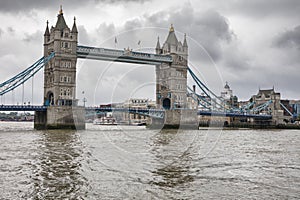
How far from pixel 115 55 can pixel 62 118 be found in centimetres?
1261

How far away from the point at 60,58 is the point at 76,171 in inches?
1515

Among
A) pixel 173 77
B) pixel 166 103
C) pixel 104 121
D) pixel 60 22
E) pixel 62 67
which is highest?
pixel 60 22

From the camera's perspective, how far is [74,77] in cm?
5128

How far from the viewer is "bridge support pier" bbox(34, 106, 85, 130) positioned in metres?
45.8

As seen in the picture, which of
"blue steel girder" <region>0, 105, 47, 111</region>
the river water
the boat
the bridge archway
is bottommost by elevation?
the river water

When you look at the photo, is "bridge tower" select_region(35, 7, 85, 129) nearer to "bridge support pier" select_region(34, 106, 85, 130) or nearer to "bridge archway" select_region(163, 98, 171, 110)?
"bridge support pier" select_region(34, 106, 85, 130)

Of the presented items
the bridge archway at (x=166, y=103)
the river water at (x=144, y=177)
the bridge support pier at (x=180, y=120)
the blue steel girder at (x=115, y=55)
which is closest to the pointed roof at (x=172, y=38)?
the blue steel girder at (x=115, y=55)

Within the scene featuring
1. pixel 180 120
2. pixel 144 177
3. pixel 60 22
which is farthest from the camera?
pixel 180 120

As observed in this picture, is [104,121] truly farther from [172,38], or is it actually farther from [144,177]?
[144,177]

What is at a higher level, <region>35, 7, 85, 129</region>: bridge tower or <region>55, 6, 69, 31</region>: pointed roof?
<region>55, 6, 69, 31</region>: pointed roof

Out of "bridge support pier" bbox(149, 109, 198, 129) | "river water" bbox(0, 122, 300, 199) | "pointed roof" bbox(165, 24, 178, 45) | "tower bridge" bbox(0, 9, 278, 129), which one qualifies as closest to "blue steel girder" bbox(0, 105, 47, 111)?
"tower bridge" bbox(0, 9, 278, 129)

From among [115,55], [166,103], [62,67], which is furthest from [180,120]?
[62,67]

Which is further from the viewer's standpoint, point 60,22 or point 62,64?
point 60,22

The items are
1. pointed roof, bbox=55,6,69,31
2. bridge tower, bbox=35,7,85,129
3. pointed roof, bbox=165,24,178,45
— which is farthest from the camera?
pointed roof, bbox=165,24,178,45
